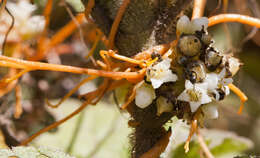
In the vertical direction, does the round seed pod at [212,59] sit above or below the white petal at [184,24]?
below

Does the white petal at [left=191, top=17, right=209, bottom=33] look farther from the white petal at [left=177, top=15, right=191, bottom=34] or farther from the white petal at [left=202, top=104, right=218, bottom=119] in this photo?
the white petal at [left=202, top=104, right=218, bottom=119]

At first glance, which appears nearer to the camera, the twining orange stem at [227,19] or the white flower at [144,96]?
the white flower at [144,96]

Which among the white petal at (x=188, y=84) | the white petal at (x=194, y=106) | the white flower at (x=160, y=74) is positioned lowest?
the white petal at (x=194, y=106)

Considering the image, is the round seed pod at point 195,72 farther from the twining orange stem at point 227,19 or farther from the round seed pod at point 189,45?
the twining orange stem at point 227,19

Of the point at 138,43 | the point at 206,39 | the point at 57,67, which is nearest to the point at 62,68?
the point at 57,67

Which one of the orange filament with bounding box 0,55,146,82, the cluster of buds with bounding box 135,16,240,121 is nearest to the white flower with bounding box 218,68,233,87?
the cluster of buds with bounding box 135,16,240,121

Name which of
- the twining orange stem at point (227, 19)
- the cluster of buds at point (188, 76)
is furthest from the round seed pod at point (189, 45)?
the twining orange stem at point (227, 19)
